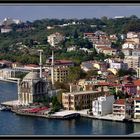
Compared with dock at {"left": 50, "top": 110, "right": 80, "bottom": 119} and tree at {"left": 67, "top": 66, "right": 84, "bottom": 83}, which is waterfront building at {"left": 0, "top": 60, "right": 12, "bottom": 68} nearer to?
tree at {"left": 67, "top": 66, "right": 84, "bottom": 83}

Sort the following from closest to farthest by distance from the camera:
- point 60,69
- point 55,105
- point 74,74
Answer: point 55,105
point 74,74
point 60,69

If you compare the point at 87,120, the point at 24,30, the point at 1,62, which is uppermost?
the point at 24,30

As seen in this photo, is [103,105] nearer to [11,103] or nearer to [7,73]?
[11,103]

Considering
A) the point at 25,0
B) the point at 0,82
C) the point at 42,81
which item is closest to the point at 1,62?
the point at 0,82

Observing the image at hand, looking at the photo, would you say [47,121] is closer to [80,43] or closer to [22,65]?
[22,65]

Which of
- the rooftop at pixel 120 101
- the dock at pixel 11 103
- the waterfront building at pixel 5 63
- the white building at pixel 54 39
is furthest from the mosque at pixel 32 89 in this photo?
the white building at pixel 54 39

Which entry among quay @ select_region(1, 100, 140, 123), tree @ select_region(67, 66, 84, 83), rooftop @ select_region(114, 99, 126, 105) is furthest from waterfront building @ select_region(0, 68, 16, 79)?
rooftop @ select_region(114, 99, 126, 105)

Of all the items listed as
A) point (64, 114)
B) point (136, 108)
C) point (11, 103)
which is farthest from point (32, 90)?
point (136, 108)
